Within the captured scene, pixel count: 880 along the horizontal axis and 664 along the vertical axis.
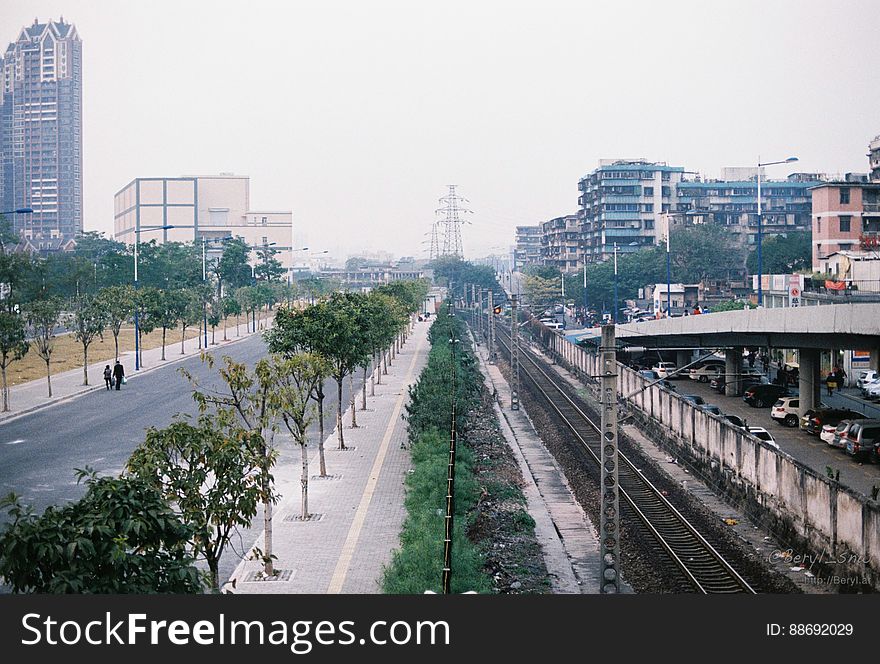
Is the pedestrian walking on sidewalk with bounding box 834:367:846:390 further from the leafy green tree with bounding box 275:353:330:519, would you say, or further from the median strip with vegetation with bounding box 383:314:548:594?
the leafy green tree with bounding box 275:353:330:519

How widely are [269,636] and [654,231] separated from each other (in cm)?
8951

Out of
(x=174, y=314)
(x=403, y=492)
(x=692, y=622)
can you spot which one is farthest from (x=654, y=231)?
(x=692, y=622)

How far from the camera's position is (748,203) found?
8900 cm

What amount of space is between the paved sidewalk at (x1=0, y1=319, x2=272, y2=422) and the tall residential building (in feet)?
21.8

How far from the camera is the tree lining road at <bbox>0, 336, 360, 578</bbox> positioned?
17.9m

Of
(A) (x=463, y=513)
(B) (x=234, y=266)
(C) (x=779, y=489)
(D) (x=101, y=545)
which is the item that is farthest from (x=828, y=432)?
(B) (x=234, y=266)

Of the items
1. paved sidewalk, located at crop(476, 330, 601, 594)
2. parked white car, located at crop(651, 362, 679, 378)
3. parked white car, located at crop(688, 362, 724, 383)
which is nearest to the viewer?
paved sidewalk, located at crop(476, 330, 601, 594)

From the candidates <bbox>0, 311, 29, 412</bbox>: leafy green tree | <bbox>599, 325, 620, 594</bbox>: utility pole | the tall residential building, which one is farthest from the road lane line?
the tall residential building

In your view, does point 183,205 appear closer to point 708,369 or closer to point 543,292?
point 708,369

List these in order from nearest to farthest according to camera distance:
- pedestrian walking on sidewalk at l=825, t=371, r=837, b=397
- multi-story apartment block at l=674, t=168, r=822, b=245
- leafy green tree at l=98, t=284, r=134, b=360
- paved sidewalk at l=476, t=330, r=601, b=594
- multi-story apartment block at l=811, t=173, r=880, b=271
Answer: paved sidewalk at l=476, t=330, r=601, b=594 → pedestrian walking on sidewalk at l=825, t=371, r=837, b=397 → leafy green tree at l=98, t=284, r=134, b=360 → multi-story apartment block at l=811, t=173, r=880, b=271 → multi-story apartment block at l=674, t=168, r=822, b=245

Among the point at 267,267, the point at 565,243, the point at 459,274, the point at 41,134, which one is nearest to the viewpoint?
the point at 41,134

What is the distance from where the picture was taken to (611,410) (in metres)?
12.6

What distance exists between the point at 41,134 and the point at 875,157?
41.9 meters

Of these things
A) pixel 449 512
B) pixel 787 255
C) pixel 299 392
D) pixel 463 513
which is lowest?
pixel 463 513
